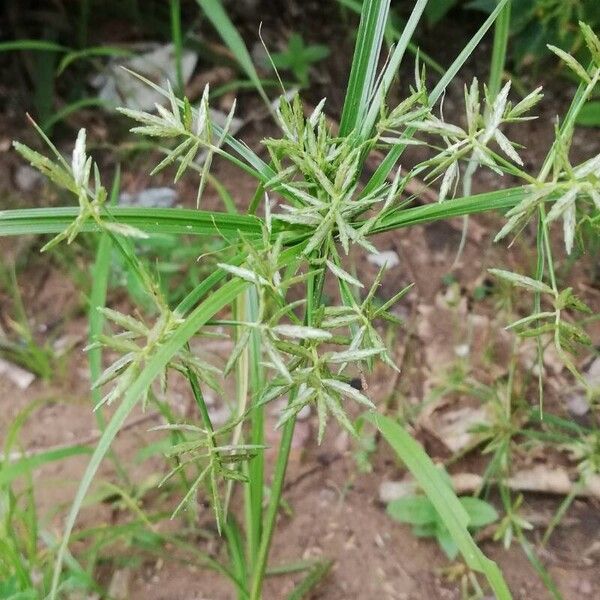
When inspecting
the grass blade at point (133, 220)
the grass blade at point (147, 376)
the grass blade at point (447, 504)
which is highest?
the grass blade at point (133, 220)

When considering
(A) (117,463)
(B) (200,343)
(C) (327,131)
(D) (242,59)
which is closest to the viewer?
(C) (327,131)

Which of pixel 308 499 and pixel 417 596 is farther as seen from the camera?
pixel 308 499

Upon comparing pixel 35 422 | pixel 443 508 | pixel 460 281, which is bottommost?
pixel 35 422

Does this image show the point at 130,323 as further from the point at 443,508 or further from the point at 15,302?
the point at 15,302

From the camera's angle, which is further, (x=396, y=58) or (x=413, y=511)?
(x=413, y=511)

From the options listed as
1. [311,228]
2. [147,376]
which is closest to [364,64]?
→ [311,228]

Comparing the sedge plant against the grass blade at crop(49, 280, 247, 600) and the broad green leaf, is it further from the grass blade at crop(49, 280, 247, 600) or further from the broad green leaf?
the broad green leaf

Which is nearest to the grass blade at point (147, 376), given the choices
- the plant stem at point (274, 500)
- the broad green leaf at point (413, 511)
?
the plant stem at point (274, 500)

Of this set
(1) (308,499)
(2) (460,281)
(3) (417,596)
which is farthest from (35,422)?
(2) (460,281)

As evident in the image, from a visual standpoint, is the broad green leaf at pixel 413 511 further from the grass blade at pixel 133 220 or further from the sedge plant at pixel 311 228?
the grass blade at pixel 133 220

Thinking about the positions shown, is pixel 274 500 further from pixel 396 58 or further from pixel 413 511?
pixel 396 58

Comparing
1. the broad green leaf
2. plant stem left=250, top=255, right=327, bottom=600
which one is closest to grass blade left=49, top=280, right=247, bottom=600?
plant stem left=250, top=255, right=327, bottom=600
